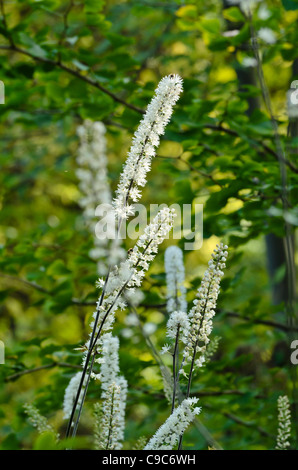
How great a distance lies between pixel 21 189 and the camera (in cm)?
535

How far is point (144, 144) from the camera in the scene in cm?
107

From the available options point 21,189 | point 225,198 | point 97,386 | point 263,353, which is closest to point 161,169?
point 225,198

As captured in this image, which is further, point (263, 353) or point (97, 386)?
point (263, 353)

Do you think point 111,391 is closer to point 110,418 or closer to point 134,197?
point 110,418

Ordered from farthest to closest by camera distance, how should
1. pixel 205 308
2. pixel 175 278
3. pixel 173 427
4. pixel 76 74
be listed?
pixel 76 74, pixel 175 278, pixel 205 308, pixel 173 427

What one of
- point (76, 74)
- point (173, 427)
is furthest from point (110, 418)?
point (76, 74)

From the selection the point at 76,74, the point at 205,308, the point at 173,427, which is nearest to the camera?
the point at 173,427

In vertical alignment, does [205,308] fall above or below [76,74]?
below

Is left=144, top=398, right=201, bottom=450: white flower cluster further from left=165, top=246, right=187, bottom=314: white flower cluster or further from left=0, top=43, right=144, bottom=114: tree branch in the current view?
left=0, top=43, right=144, bottom=114: tree branch

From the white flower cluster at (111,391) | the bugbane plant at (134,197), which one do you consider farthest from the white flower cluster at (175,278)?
the bugbane plant at (134,197)

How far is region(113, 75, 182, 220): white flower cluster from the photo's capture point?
1.06m

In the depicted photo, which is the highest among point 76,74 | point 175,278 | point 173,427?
point 76,74
